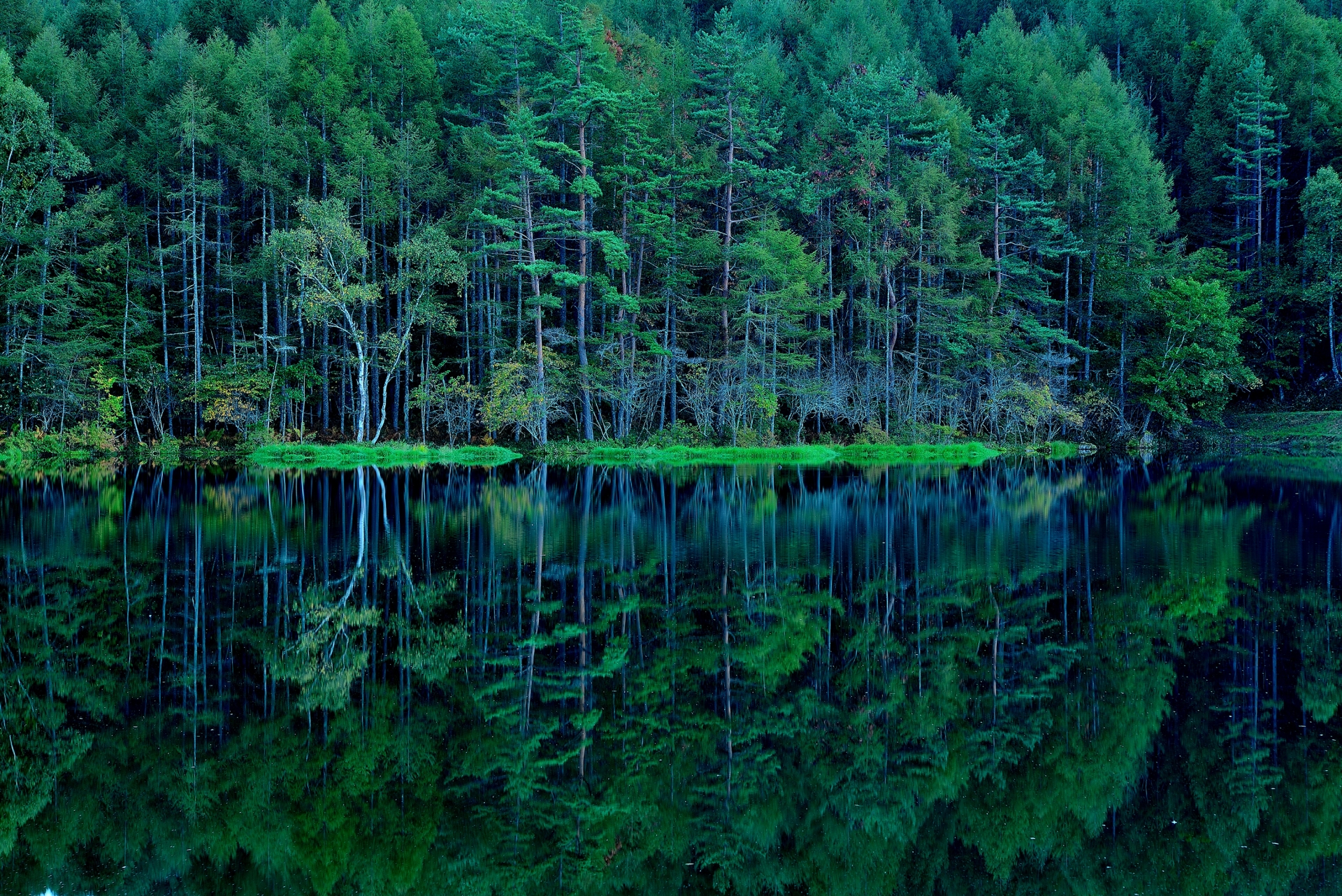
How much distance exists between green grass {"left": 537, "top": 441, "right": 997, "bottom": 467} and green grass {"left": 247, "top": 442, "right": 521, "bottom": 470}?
8.73 ft

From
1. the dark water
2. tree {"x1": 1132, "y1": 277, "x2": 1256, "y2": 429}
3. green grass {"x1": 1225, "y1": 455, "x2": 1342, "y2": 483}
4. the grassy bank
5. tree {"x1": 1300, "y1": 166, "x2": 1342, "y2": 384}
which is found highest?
tree {"x1": 1300, "y1": 166, "x2": 1342, "y2": 384}

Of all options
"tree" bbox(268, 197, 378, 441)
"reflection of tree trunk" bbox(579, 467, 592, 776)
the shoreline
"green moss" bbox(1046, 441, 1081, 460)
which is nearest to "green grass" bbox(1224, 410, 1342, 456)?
"green moss" bbox(1046, 441, 1081, 460)

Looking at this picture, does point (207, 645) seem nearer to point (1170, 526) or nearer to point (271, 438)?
point (1170, 526)

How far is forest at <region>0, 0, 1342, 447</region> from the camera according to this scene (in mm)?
41656

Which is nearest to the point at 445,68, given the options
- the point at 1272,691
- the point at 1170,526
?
the point at 1170,526

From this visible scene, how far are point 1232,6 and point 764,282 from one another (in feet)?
140

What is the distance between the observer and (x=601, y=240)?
Result: 42062mm

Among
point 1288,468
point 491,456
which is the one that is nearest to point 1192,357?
point 1288,468

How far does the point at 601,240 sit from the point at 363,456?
12.1 m

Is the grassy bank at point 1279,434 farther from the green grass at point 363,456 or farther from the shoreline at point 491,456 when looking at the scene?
the green grass at point 363,456

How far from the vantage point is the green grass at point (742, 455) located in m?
38.7

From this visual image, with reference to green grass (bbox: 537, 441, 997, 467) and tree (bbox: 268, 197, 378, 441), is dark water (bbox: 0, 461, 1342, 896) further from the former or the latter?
tree (bbox: 268, 197, 378, 441)

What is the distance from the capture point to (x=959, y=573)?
15141 mm

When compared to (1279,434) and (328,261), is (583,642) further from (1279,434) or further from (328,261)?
(1279,434)
